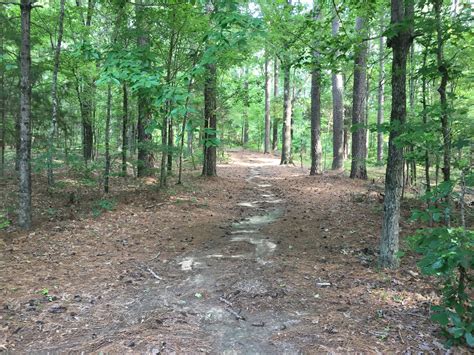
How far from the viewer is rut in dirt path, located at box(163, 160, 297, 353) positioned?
10.9ft

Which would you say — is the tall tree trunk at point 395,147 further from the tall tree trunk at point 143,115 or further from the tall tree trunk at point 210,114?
the tall tree trunk at point 210,114

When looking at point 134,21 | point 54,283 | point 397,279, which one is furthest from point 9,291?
point 134,21

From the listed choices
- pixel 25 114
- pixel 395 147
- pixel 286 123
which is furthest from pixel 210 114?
pixel 395 147

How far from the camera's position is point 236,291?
4312 millimetres

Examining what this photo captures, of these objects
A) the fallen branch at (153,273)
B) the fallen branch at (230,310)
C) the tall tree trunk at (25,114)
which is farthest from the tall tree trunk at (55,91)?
the fallen branch at (230,310)

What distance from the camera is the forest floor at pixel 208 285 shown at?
3.33 meters

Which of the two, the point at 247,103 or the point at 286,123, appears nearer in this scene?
the point at 247,103

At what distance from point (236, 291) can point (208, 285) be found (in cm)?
46

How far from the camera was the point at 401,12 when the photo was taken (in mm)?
4770

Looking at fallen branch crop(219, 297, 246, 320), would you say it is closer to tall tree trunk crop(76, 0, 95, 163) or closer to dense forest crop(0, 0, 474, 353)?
dense forest crop(0, 0, 474, 353)

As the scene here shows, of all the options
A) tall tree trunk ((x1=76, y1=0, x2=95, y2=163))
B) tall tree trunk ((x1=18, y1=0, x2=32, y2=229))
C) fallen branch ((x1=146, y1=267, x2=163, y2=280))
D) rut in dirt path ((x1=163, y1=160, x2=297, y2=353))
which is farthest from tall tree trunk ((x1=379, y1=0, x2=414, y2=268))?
tall tree trunk ((x1=76, y1=0, x2=95, y2=163))

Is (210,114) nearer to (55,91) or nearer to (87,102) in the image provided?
(87,102)

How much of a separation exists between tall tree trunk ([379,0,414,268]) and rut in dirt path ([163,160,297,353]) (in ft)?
5.83

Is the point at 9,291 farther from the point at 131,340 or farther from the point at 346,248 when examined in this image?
the point at 346,248
